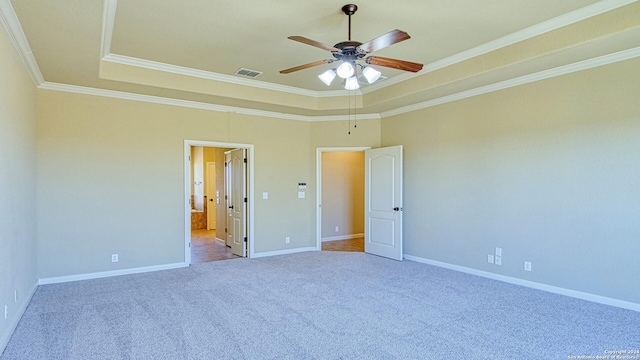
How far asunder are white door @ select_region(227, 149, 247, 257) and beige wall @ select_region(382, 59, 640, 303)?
10.0ft

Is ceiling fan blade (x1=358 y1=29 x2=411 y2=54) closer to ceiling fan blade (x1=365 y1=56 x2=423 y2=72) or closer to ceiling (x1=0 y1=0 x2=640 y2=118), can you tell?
ceiling fan blade (x1=365 y1=56 x2=423 y2=72)

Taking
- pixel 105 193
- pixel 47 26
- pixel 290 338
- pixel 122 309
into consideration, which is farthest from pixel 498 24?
pixel 105 193

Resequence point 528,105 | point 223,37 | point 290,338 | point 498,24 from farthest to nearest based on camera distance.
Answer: point 528,105 < point 223,37 < point 498,24 < point 290,338

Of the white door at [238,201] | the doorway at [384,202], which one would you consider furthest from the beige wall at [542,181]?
the white door at [238,201]

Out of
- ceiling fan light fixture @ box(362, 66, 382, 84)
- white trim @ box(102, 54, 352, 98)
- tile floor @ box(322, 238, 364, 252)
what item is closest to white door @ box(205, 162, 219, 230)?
tile floor @ box(322, 238, 364, 252)

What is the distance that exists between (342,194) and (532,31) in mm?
5437

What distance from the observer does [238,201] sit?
21.6 ft

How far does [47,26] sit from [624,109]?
5.60 metres

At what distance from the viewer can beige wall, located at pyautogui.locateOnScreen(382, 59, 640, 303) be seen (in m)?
3.69

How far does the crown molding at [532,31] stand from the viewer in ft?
10.4

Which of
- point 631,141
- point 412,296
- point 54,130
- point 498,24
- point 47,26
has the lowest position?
point 412,296

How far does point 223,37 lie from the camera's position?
3.89m

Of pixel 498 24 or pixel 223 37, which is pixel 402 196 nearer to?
pixel 498 24

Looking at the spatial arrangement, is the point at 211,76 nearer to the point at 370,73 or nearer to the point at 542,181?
the point at 370,73
